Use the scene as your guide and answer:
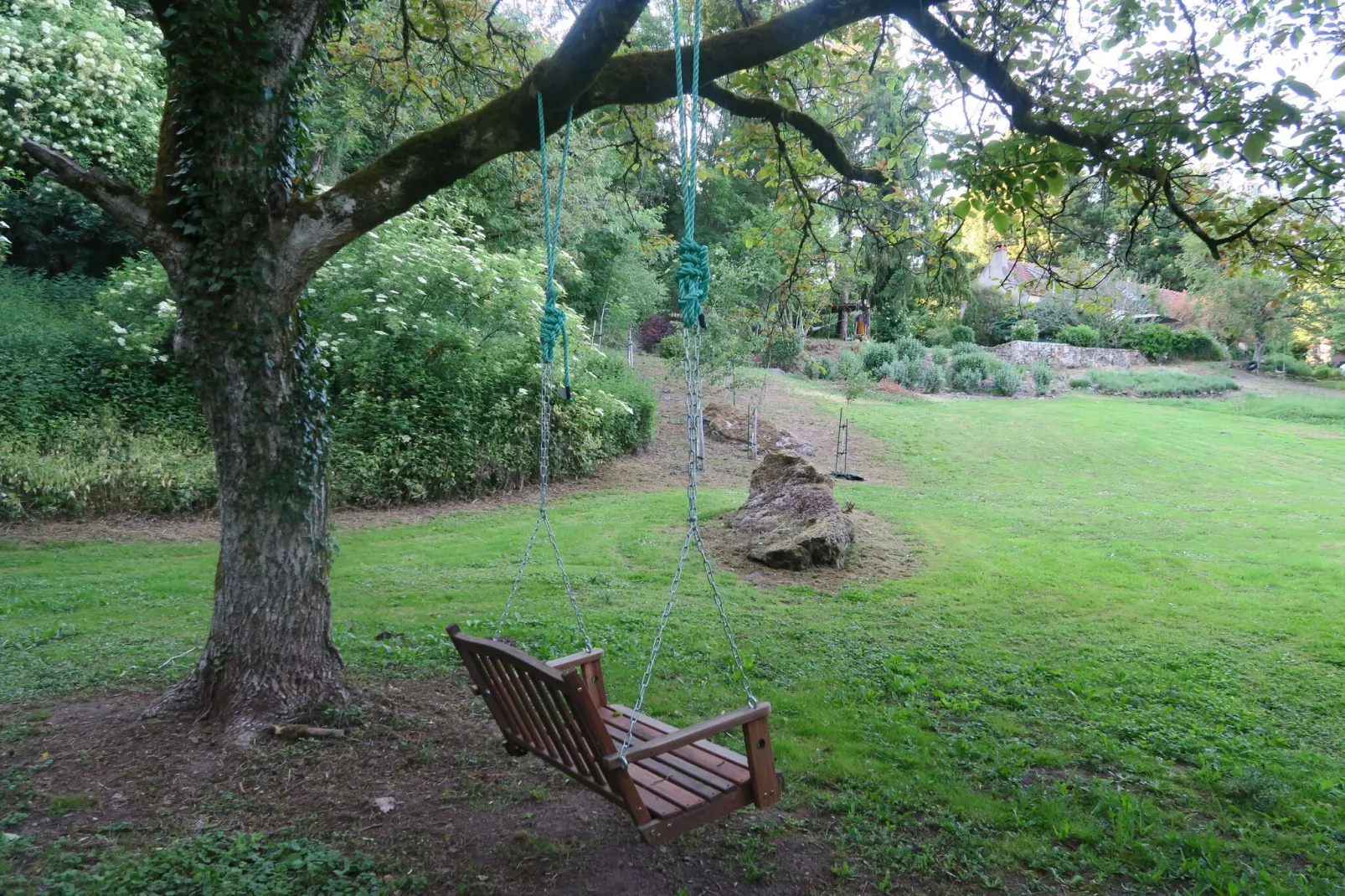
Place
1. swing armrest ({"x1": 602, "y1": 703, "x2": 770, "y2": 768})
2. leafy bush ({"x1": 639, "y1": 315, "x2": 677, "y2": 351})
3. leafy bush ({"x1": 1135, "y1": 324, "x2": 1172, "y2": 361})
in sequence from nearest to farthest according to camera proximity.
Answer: swing armrest ({"x1": 602, "y1": 703, "x2": 770, "y2": 768}), leafy bush ({"x1": 639, "y1": 315, "x2": 677, "y2": 351}), leafy bush ({"x1": 1135, "y1": 324, "x2": 1172, "y2": 361})

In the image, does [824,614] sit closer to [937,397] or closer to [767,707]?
[767,707]

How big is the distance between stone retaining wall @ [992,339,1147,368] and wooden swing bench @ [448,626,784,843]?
3178 centimetres

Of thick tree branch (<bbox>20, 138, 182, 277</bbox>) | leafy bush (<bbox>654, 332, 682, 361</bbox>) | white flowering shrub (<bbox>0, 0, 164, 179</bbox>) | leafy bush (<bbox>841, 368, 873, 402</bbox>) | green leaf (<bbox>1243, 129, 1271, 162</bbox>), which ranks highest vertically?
white flowering shrub (<bbox>0, 0, 164, 179</bbox>)

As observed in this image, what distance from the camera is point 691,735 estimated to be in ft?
9.66

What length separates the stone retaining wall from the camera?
106ft

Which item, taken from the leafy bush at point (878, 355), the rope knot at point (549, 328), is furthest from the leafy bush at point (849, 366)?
the rope knot at point (549, 328)

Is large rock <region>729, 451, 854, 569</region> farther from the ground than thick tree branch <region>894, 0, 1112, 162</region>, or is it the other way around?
thick tree branch <region>894, 0, 1112, 162</region>

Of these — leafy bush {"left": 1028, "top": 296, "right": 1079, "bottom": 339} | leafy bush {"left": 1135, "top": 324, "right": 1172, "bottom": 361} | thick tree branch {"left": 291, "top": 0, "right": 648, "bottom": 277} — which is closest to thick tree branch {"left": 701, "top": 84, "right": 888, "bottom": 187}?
thick tree branch {"left": 291, "top": 0, "right": 648, "bottom": 277}

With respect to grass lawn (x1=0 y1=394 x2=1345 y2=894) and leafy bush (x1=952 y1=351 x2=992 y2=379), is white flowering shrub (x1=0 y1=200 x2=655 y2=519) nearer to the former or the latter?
grass lawn (x1=0 y1=394 x2=1345 y2=894)

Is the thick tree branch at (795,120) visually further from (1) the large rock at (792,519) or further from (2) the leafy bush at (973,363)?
(2) the leafy bush at (973,363)

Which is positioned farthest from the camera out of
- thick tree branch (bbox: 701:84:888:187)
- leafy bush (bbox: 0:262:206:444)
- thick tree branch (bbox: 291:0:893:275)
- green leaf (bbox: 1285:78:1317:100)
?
leafy bush (bbox: 0:262:206:444)

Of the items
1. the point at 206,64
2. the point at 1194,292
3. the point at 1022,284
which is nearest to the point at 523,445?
the point at 1022,284

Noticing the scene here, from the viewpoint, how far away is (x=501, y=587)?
8.20 meters

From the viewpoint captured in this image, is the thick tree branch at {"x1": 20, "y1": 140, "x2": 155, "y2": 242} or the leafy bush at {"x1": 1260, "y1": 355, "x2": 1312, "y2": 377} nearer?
the thick tree branch at {"x1": 20, "y1": 140, "x2": 155, "y2": 242}
